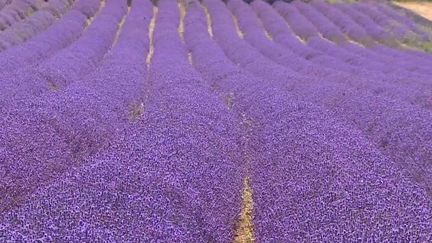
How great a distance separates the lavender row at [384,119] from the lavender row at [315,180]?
56 cm

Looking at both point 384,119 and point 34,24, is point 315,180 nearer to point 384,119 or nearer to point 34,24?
point 384,119

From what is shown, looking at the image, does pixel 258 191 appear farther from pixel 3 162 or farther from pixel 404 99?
pixel 404 99

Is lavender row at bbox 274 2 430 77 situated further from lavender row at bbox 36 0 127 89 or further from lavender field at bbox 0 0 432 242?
lavender row at bbox 36 0 127 89

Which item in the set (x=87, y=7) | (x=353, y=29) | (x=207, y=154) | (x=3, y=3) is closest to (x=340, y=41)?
(x=353, y=29)

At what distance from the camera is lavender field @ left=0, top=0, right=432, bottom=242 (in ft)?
14.1

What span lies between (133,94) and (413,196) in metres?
6.73

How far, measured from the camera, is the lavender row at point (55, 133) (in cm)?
562

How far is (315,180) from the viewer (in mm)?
5559

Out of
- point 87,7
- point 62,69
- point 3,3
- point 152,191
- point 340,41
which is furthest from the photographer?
point 87,7

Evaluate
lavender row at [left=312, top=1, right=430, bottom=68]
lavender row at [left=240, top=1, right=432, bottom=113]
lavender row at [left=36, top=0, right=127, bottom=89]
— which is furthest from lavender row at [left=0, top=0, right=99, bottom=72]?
lavender row at [left=312, top=1, right=430, bottom=68]

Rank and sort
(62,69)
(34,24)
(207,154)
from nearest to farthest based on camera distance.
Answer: (207,154) < (62,69) < (34,24)

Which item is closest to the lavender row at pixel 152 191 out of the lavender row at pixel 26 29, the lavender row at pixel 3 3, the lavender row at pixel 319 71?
the lavender row at pixel 319 71

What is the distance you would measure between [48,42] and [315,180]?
45.2 feet

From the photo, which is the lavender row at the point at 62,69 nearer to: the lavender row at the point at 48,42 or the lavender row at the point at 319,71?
the lavender row at the point at 48,42
